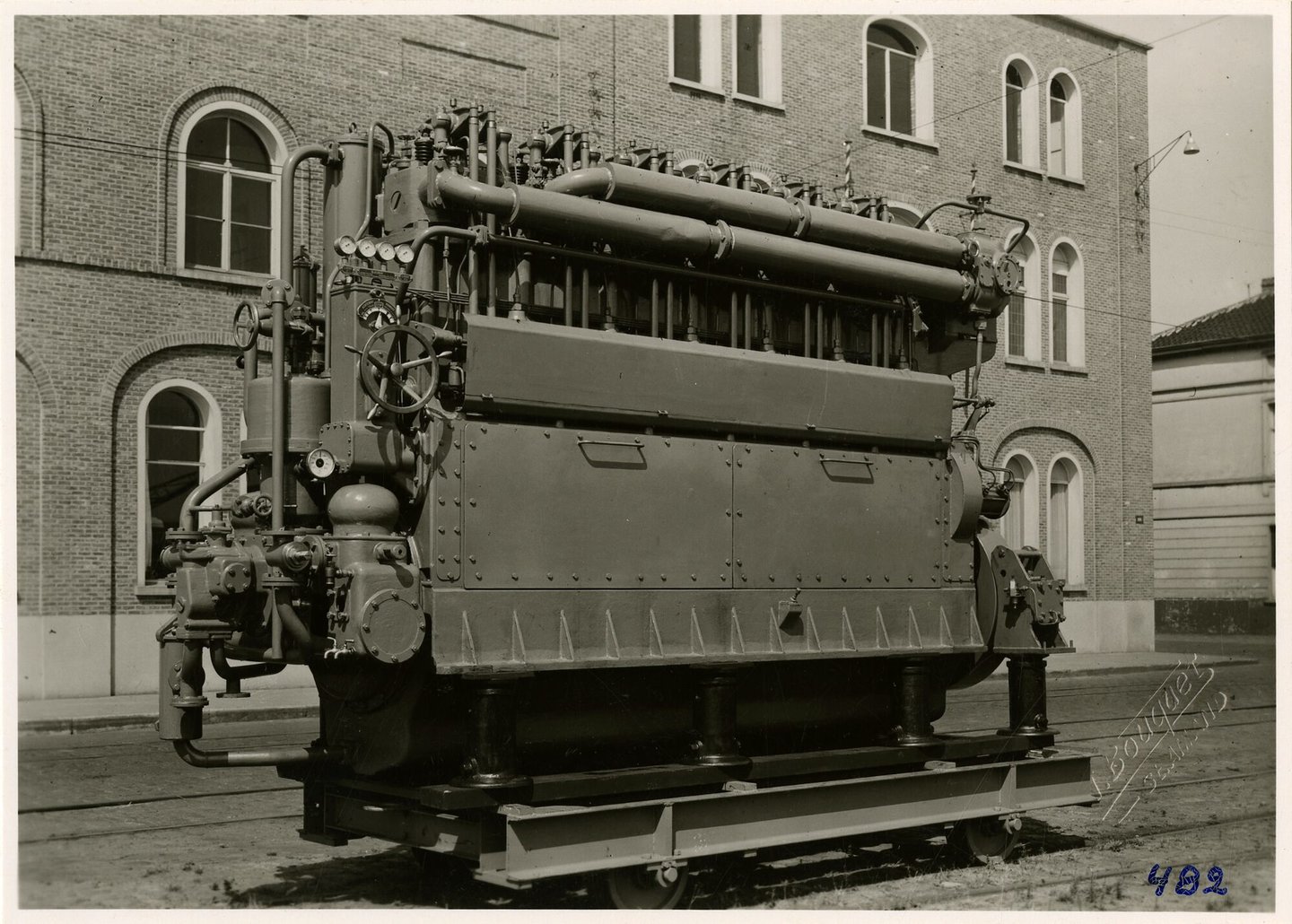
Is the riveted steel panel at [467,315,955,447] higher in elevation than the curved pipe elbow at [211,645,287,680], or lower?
higher

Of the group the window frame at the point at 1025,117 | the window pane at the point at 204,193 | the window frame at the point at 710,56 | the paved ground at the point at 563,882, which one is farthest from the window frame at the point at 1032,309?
the window pane at the point at 204,193

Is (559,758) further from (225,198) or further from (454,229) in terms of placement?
(225,198)

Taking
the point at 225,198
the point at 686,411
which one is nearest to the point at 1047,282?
the point at 225,198

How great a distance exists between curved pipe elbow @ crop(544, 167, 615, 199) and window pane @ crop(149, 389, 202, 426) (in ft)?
45.8

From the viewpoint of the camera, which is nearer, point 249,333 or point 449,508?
point 449,508

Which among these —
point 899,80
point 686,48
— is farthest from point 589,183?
point 899,80

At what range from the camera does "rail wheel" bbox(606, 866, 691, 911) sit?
805 centimetres

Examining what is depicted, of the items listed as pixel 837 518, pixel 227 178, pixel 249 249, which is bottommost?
pixel 837 518

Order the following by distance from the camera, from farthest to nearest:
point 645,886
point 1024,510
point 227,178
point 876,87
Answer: point 1024,510 → point 876,87 → point 227,178 → point 645,886

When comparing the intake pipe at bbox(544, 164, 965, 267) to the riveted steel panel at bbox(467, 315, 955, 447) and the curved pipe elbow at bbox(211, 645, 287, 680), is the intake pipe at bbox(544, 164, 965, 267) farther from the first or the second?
the curved pipe elbow at bbox(211, 645, 287, 680)

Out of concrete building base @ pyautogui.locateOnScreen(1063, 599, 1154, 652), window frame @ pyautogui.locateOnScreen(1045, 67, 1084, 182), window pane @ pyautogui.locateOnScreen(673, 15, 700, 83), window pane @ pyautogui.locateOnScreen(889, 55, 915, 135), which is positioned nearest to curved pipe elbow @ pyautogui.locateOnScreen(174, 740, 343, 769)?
window pane @ pyautogui.locateOnScreen(673, 15, 700, 83)

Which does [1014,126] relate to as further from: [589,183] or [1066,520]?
[589,183]

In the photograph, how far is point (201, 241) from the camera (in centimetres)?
2145

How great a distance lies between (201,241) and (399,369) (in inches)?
583
